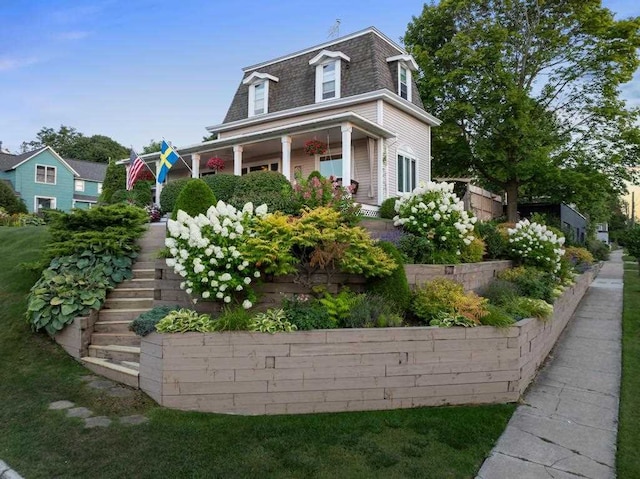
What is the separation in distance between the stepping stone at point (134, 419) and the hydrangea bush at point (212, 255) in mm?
1293

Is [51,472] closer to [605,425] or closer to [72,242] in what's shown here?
[72,242]

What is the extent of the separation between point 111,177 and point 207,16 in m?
11.3

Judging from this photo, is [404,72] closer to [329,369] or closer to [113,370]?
[329,369]

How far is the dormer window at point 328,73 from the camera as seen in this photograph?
Result: 578 inches

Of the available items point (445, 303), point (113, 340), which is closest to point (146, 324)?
point (113, 340)

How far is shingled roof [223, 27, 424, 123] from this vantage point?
14297 mm

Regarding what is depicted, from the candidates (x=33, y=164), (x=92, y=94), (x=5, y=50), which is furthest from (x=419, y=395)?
(x=33, y=164)

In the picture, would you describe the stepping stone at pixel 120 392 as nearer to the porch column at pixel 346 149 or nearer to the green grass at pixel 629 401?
the green grass at pixel 629 401

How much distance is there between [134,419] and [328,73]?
44.8 feet

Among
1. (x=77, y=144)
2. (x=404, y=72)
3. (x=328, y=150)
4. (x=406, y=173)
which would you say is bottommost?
(x=406, y=173)

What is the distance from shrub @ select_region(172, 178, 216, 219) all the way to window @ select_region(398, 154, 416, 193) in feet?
30.1

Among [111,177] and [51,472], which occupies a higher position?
[111,177]

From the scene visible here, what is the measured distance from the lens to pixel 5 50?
946 cm

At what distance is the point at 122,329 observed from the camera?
5645 millimetres
